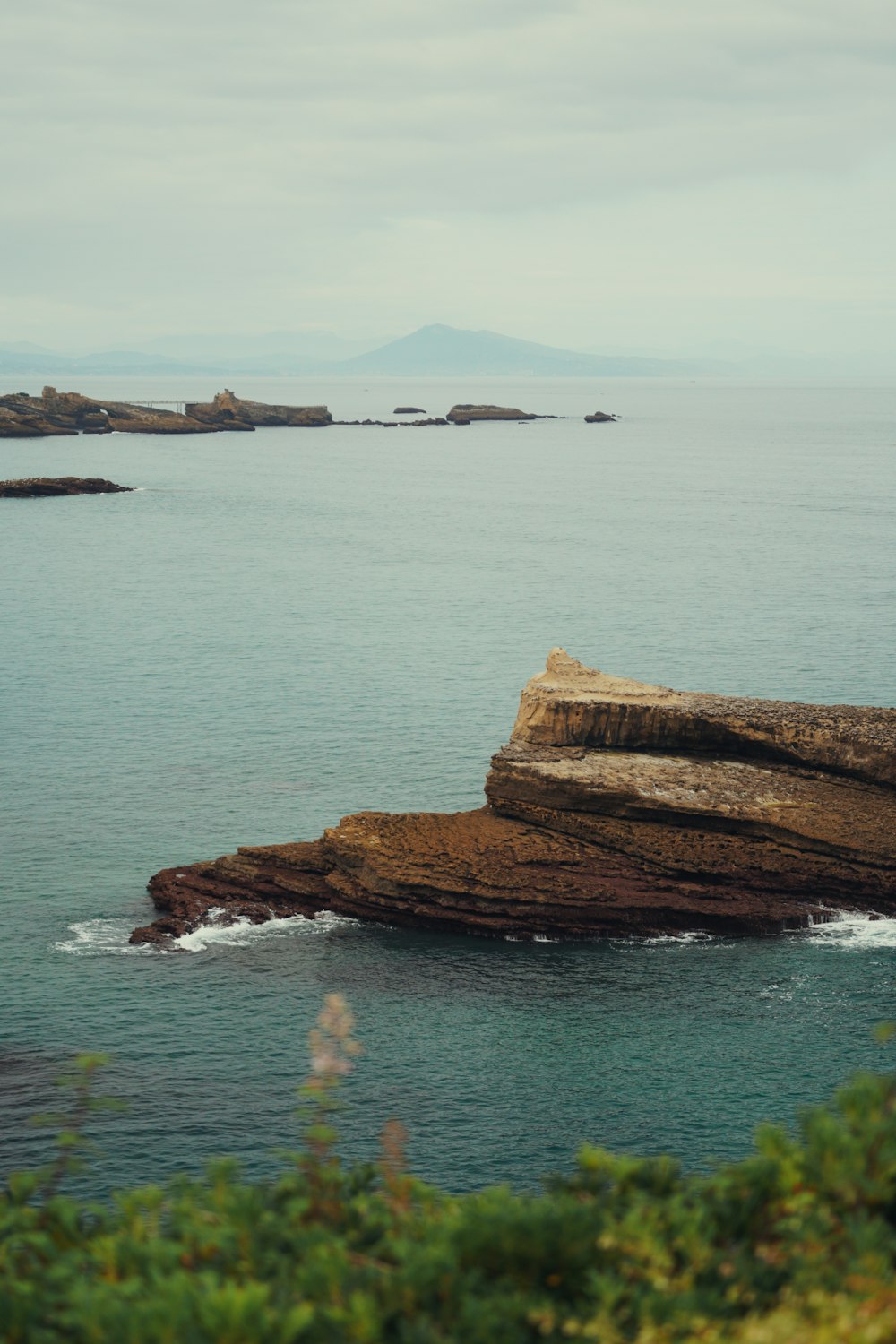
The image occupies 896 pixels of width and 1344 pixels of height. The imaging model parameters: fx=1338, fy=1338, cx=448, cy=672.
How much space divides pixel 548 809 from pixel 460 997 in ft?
33.5

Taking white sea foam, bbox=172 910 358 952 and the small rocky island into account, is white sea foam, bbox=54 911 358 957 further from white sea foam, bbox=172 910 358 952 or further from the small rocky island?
the small rocky island

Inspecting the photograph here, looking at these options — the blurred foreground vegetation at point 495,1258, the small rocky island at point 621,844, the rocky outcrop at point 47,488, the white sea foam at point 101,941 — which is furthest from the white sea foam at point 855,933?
the rocky outcrop at point 47,488

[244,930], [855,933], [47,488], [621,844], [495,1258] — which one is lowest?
[244,930]

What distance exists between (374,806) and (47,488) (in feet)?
445

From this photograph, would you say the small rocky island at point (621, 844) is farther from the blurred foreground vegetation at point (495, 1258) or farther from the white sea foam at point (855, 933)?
the blurred foreground vegetation at point (495, 1258)

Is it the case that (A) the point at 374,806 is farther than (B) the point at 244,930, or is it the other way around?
(A) the point at 374,806

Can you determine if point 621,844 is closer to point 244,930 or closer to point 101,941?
point 244,930

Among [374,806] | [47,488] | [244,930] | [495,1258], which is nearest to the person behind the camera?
[495,1258]

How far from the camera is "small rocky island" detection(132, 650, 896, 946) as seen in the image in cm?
4866

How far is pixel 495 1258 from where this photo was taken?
1588 centimetres

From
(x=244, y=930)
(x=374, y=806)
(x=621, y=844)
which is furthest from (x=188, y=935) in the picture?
(x=621, y=844)

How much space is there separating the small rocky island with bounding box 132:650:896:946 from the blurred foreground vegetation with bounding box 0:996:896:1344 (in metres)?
31.0

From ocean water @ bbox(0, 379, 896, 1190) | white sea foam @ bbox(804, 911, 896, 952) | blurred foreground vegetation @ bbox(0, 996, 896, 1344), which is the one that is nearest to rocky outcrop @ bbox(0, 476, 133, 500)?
ocean water @ bbox(0, 379, 896, 1190)

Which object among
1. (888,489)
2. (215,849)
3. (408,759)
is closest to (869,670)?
(408,759)
